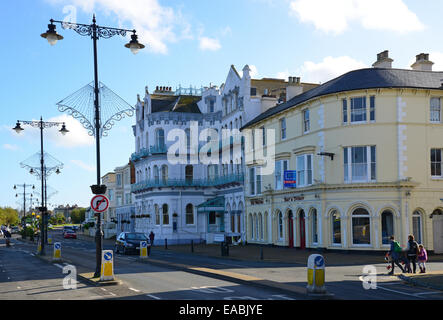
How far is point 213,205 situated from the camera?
177ft

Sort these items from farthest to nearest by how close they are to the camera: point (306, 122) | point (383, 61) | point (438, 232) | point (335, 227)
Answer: point (306, 122), point (383, 61), point (335, 227), point (438, 232)

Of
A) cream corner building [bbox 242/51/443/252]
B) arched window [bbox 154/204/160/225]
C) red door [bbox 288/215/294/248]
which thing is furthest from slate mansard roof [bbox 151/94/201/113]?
cream corner building [bbox 242/51/443/252]

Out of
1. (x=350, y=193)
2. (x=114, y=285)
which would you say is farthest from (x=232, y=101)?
(x=114, y=285)

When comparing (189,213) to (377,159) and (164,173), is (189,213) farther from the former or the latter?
(377,159)

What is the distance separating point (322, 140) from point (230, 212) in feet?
62.4

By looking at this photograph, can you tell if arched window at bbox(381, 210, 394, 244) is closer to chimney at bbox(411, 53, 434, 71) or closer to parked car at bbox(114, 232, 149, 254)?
chimney at bbox(411, 53, 434, 71)

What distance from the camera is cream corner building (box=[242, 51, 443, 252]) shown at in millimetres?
32531

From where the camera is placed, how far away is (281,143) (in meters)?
41.0

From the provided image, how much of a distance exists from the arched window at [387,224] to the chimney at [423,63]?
1155 cm

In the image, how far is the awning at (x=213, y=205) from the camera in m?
53.2

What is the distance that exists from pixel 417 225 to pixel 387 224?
1.82 meters

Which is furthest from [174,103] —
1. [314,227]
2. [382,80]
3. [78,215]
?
[78,215]

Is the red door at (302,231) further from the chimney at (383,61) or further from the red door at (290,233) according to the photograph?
the chimney at (383,61)

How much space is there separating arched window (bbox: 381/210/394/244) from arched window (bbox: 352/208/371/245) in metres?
0.81
